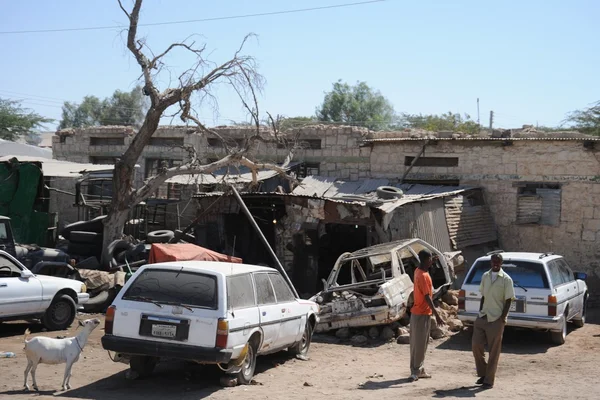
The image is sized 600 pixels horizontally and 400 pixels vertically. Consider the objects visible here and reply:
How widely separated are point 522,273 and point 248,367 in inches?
232

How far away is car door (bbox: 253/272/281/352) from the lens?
393 inches

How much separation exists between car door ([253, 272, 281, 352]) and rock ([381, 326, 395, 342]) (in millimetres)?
3890

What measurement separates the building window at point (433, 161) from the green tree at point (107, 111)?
4649cm

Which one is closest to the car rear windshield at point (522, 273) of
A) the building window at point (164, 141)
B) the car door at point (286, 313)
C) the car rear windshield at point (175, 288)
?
the car door at point (286, 313)

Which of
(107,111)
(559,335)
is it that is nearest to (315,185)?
(559,335)

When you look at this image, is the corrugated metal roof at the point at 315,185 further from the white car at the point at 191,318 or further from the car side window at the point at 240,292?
the white car at the point at 191,318

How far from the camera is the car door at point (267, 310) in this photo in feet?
32.8

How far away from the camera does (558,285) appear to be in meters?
13.5

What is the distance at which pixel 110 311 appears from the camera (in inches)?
362

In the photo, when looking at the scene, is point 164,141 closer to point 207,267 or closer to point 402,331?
point 402,331

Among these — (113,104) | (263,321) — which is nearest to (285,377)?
(263,321)

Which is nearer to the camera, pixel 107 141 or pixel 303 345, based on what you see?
pixel 303 345

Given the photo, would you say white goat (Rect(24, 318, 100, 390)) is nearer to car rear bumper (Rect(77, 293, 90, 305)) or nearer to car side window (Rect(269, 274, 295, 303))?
car side window (Rect(269, 274, 295, 303))

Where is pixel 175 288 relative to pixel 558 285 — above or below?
above
